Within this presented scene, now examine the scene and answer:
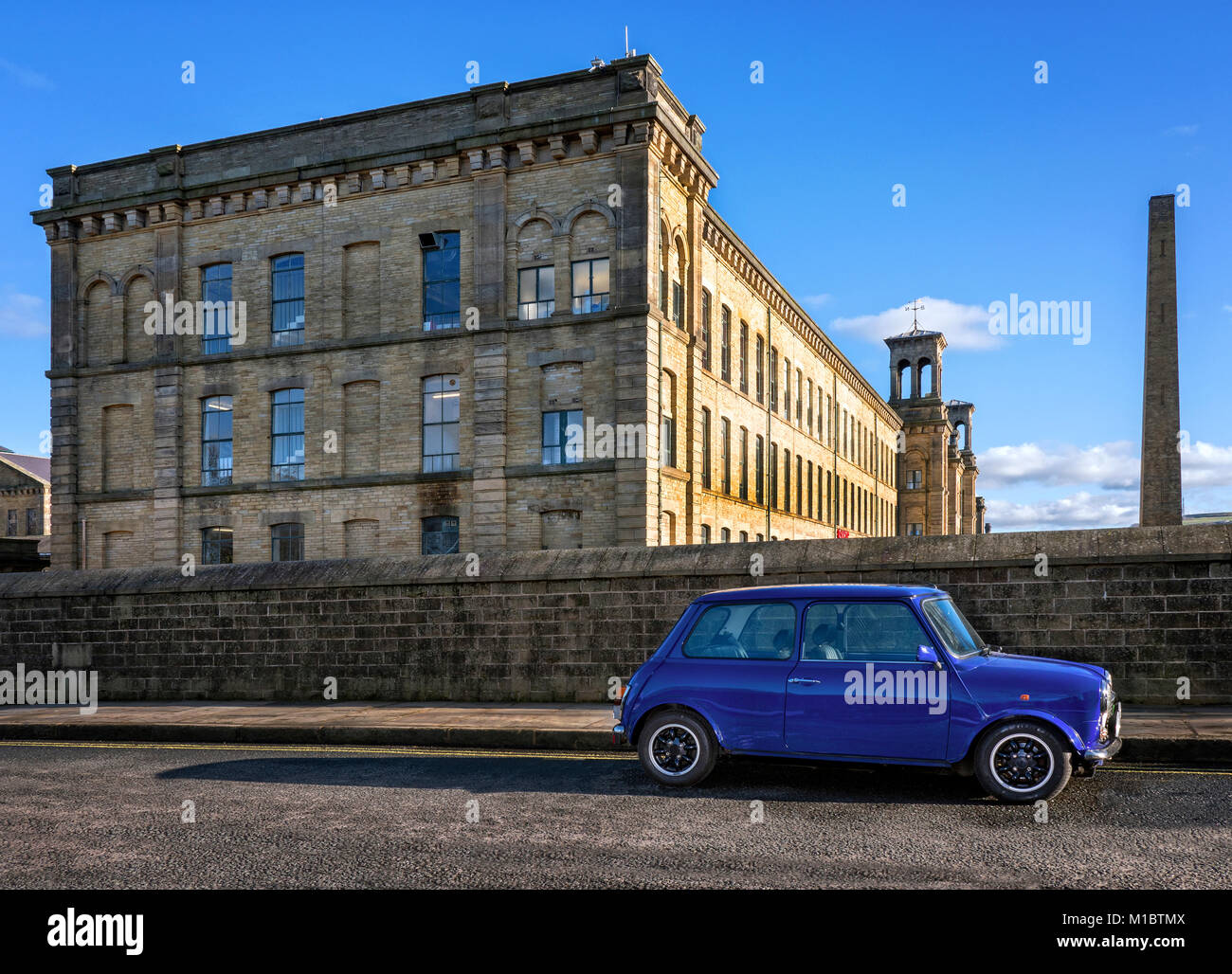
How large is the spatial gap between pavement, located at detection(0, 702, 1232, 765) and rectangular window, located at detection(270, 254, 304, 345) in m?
17.7

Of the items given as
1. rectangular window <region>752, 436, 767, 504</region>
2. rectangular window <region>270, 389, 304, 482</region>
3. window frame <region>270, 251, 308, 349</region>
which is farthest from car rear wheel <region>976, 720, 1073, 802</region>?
rectangular window <region>752, 436, 767, 504</region>

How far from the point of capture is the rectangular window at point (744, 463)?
36656 mm

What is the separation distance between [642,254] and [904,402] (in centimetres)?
5760

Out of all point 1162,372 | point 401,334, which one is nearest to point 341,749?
point 1162,372

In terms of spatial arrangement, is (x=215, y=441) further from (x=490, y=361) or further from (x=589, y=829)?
(x=589, y=829)

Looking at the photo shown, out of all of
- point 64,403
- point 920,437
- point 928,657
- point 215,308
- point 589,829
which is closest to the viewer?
point 589,829

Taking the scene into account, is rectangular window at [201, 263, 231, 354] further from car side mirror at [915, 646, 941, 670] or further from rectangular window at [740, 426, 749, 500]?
car side mirror at [915, 646, 941, 670]

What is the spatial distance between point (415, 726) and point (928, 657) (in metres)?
5.73

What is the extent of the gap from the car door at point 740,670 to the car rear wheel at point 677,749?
0.46ft

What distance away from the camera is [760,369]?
39.9 m

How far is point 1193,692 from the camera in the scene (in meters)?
10.4

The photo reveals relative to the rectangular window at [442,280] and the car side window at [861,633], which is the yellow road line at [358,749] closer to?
the car side window at [861,633]

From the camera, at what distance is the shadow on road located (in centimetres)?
726
